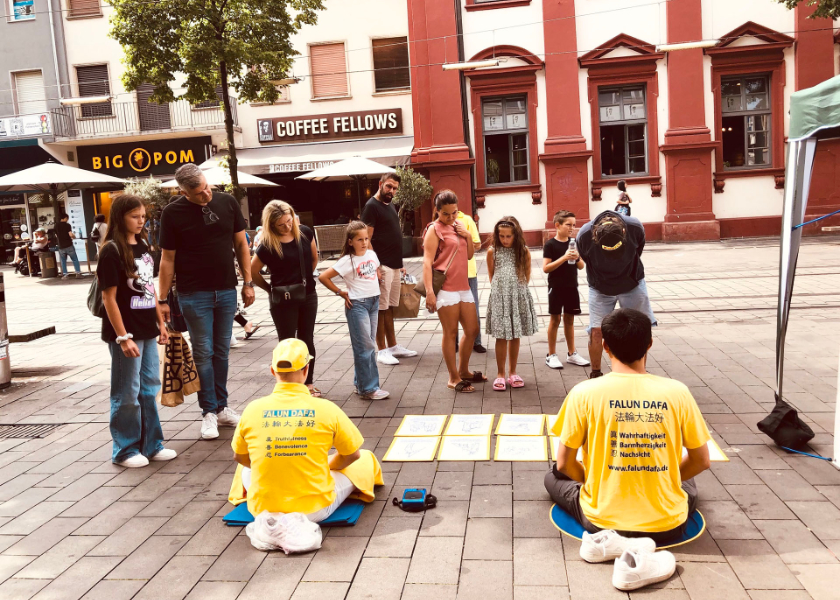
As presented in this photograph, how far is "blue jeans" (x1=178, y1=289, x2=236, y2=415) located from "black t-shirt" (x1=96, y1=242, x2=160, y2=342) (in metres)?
0.48

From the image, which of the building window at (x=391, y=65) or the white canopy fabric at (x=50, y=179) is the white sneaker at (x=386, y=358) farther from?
the building window at (x=391, y=65)

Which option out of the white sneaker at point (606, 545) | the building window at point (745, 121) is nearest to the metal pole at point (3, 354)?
the white sneaker at point (606, 545)

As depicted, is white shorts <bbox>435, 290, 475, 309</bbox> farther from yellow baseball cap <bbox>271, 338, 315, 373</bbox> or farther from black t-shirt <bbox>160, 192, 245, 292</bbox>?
yellow baseball cap <bbox>271, 338, 315, 373</bbox>

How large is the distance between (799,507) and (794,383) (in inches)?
107

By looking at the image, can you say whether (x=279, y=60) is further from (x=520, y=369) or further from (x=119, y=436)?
(x=119, y=436)

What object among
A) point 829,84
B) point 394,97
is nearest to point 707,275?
point 829,84

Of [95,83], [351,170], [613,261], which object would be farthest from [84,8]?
[613,261]

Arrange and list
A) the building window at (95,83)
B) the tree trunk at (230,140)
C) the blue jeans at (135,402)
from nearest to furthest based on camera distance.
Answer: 1. the blue jeans at (135,402)
2. the tree trunk at (230,140)
3. the building window at (95,83)

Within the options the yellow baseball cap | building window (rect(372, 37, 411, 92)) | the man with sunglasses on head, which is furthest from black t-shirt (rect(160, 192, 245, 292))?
building window (rect(372, 37, 411, 92))

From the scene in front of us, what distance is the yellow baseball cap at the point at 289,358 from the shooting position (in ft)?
12.5

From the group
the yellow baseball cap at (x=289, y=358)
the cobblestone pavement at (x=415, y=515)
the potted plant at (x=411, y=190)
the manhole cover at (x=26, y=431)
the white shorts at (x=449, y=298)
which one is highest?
the potted plant at (x=411, y=190)

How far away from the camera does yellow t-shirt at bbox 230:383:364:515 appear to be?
147 inches

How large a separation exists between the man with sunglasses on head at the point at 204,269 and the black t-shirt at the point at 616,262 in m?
2.81

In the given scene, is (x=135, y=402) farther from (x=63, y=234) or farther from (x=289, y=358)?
(x=63, y=234)
